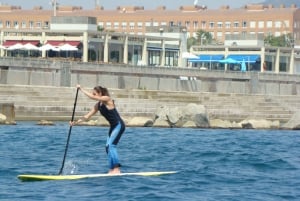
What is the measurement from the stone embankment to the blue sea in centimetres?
1761

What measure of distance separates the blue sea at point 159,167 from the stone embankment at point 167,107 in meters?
17.6

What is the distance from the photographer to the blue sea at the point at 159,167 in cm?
2262

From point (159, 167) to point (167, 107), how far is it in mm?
37187

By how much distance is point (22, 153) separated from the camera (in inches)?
1307

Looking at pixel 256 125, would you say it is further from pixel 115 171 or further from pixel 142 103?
pixel 115 171

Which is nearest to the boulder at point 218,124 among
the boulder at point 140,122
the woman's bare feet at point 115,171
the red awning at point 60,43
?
the boulder at point 140,122

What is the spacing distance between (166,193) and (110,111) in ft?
12.4

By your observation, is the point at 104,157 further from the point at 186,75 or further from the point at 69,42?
the point at 69,42

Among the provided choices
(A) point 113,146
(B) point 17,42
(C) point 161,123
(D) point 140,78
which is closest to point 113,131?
(A) point 113,146

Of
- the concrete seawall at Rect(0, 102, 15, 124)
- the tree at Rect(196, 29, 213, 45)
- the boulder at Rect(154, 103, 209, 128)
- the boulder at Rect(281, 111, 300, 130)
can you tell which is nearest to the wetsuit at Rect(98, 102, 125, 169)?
the concrete seawall at Rect(0, 102, 15, 124)

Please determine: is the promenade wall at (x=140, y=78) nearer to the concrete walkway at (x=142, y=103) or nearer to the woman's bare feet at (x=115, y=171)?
→ the concrete walkway at (x=142, y=103)

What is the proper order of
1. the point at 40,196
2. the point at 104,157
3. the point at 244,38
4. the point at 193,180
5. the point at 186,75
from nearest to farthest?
the point at 40,196, the point at 193,180, the point at 104,157, the point at 186,75, the point at 244,38

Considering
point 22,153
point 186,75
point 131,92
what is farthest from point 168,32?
point 22,153

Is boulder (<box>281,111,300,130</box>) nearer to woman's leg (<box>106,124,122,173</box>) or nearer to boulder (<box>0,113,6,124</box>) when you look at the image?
boulder (<box>0,113,6,124</box>)
